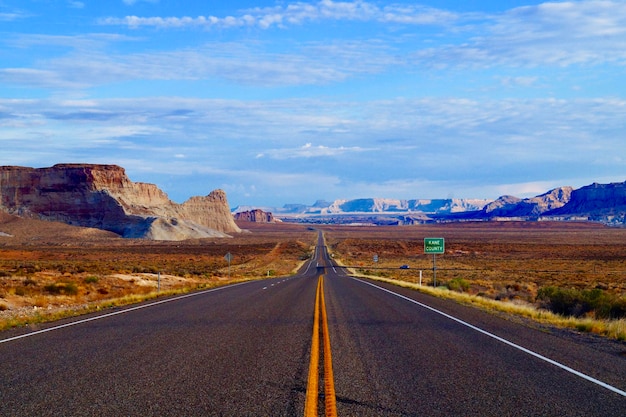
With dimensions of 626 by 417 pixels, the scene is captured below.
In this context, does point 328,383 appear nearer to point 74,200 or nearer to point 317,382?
point 317,382

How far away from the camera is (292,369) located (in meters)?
8.55

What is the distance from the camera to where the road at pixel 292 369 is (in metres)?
6.57

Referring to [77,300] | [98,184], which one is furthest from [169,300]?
[98,184]

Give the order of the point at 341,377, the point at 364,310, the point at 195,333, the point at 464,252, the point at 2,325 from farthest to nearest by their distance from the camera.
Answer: the point at 464,252 < the point at 364,310 < the point at 2,325 < the point at 195,333 < the point at 341,377

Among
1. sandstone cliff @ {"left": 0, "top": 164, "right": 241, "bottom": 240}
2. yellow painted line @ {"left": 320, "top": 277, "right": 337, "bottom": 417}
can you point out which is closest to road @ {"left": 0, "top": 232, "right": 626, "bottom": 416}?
yellow painted line @ {"left": 320, "top": 277, "right": 337, "bottom": 417}

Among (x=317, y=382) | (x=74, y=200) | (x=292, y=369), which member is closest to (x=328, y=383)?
(x=317, y=382)

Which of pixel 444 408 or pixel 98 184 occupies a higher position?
pixel 98 184

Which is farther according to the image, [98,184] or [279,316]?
[98,184]

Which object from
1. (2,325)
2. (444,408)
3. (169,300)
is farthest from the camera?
(169,300)

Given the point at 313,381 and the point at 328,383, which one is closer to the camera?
the point at 328,383

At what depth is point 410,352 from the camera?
10.1m

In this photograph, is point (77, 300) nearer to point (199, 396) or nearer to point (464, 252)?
point (199, 396)

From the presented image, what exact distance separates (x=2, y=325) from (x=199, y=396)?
28.7 ft

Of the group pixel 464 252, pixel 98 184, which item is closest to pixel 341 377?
pixel 464 252
